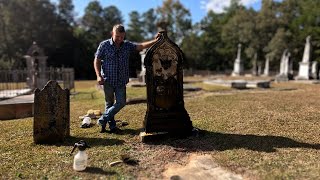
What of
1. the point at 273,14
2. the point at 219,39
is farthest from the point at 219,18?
the point at 273,14

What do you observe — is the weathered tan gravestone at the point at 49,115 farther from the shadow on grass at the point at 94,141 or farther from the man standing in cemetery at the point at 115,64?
the man standing in cemetery at the point at 115,64

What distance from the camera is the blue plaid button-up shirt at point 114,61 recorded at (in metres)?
5.52

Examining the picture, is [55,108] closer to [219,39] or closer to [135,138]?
[135,138]

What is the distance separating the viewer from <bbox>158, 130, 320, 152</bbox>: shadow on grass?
16.0ft

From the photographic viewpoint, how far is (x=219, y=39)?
6625cm

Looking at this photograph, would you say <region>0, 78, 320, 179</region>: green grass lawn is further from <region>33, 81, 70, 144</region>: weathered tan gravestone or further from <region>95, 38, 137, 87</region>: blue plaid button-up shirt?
<region>95, 38, 137, 87</region>: blue plaid button-up shirt

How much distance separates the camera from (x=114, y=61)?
18.1 feet

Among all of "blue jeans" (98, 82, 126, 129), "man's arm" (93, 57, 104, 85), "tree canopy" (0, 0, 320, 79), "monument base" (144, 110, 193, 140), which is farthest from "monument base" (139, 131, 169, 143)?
"tree canopy" (0, 0, 320, 79)

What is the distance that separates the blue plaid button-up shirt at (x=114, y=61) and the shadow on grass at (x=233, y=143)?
138 centimetres

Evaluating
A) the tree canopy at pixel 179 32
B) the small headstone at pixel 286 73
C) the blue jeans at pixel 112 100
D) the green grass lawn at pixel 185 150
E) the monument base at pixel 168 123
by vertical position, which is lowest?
the green grass lawn at pixel 185 150

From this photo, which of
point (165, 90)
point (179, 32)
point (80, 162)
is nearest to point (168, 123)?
point (165, 90)

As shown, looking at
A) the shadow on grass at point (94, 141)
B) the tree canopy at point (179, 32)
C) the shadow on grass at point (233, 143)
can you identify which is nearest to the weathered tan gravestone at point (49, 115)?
the shadow on grass at point (94, 141)

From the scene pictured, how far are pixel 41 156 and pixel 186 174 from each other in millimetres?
2119

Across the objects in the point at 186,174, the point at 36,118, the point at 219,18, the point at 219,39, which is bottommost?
the point at 186,174
